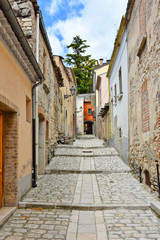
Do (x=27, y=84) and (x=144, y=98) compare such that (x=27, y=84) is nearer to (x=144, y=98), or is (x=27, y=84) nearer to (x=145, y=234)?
(x=144, y=98)

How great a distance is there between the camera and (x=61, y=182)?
689cm

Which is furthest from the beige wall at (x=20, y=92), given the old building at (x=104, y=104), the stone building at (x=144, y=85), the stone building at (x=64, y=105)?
the old building at (x=104, y=104)

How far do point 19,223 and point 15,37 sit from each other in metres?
3.40

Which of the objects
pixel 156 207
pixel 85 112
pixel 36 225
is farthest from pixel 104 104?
pixel 85 112

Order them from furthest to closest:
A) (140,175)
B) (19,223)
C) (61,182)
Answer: (61,182) < (140,175) < (19,223)

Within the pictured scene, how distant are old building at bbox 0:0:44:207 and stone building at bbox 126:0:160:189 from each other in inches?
115

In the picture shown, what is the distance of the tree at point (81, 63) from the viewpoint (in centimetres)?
3428

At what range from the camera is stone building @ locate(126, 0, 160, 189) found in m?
4.94

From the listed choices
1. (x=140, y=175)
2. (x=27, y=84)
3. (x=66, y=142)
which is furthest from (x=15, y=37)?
(x=66, y=142)

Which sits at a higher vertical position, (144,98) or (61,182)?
(144,98)

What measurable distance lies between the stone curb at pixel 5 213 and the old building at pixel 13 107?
0.18 meters

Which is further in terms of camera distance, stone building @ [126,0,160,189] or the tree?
the tree

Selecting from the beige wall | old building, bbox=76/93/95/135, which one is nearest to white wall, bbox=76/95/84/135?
old building, bbox=76/93/95/135

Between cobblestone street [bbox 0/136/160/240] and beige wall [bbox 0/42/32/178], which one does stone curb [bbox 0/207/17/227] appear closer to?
cobblestone street [bbox 0/136/160/240]
